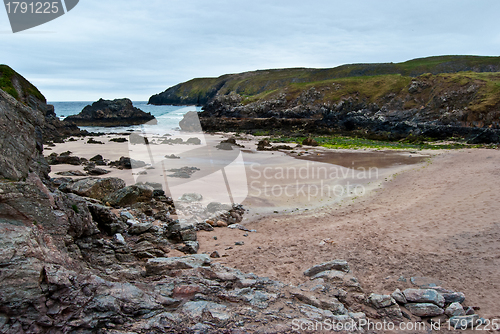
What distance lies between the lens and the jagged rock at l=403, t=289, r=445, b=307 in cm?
490

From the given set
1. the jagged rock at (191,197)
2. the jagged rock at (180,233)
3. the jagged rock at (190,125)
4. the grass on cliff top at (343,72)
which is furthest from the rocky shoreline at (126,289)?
the grass on cliff top at (343,72)

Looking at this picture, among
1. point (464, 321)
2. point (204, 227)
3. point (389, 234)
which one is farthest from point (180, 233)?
point (464, 321)

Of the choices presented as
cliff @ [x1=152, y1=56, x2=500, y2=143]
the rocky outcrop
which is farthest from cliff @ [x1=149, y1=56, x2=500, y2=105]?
the rocky outcrop

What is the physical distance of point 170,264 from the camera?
17.6ft

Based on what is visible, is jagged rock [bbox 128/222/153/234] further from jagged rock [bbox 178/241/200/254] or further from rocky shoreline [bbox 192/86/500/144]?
rocky shoreline [bbox 192/86/500/144]

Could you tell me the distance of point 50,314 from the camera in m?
3.27

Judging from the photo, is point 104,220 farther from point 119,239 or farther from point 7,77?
point 7,77

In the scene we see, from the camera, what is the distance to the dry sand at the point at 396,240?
591 centimetres

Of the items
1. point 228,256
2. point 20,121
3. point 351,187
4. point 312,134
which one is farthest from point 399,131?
point 20,121

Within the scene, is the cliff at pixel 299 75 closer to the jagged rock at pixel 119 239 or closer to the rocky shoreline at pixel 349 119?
the rocky shoreline at pixel 349 119

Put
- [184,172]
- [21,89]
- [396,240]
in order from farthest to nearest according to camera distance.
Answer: [184,172]
[21,89]
[396,240]

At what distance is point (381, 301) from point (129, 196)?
7.83 metres

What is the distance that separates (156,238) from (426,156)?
21.7 meters

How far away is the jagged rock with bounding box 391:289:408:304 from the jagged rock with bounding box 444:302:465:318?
58 cm
